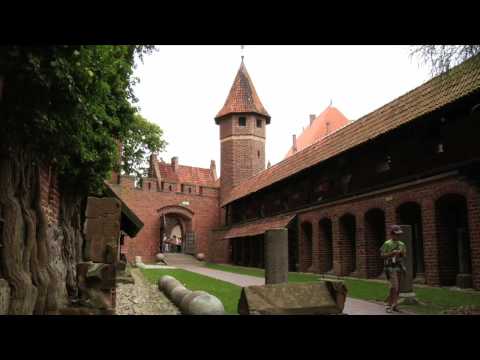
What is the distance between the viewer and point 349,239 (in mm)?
18938

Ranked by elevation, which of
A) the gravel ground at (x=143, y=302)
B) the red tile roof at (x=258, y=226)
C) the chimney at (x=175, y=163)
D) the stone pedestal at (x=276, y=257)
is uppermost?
the chimney at (x=175, y=163)

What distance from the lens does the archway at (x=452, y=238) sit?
13.3 metres

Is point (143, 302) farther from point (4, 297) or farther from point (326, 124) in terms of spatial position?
point (326, 124)

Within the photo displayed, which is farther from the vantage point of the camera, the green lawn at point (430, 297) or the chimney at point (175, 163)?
the chimney at point (175, 163)

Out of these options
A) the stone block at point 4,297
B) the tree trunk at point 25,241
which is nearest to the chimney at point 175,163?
the tree trunk at point 25,241

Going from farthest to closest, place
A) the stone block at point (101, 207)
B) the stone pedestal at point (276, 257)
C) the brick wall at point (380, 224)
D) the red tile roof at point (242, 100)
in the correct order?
the red tile roof at point (242, 100) < the brick wall at point (380, 224) < the stone pedestal at point (276, 257) < the stone block at point (101, 207)

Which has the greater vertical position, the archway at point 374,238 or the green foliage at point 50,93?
the green foliage at point 50,93

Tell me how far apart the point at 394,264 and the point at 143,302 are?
5481mm

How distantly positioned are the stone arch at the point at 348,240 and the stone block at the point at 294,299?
471 inches

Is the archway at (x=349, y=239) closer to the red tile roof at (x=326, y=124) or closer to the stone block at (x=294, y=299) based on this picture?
the stone block at (x=294, y=299)

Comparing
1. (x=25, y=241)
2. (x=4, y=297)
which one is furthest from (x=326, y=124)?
(x=4, y=297)

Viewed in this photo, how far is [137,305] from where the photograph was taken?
9.94 m

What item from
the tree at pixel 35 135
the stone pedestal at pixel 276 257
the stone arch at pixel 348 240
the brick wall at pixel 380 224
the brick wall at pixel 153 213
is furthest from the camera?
the brick wall at pixel 153 213
